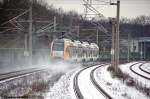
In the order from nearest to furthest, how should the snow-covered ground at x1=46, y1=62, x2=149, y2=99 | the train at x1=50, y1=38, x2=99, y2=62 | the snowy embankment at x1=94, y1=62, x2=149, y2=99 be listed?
the snow-covered ground at x1=46, y1=62, x2=149, y2=99 → the snowy embankment at x1=94, y1=62, x2=149, y2=99 → the train at x1=50, y1=38, x2=99, y2=62

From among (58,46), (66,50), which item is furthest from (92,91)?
(58,46)

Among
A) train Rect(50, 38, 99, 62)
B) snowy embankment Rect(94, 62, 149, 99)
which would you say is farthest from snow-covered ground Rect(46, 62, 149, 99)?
train Rect(50, 38, 99, 62)

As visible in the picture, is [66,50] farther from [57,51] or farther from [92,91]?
[92,91]

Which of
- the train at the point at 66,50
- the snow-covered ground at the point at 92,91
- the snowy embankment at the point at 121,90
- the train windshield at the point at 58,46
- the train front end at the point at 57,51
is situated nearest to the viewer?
the snow-covered ground at the point at 92,91

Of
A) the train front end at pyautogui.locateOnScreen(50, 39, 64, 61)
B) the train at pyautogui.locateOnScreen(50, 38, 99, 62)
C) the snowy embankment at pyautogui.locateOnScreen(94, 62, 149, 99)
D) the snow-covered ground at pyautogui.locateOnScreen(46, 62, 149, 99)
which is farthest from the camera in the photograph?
the train at pyautogui.locateOnScreen(50, 38, 99, 62)

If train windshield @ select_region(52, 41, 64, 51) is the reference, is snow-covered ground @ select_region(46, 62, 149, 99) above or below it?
below

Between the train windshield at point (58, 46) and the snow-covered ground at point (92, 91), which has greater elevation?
the train windshield at point (58, 46)

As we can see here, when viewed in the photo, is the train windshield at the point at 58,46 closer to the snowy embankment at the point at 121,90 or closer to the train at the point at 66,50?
the train at the point at 66,50

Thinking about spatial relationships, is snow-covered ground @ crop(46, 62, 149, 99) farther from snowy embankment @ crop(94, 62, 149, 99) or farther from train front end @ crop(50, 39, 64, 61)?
train front end @ crop(50, 39, 64, 61)

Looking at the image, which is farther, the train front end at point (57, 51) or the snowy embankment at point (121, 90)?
the train front end at point (57, 51)

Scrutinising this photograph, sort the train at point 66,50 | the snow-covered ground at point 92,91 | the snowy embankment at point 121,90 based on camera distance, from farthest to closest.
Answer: the train at point 66,50, the snowy embankment at point 121,90, the snow-covered ground at point 92,91

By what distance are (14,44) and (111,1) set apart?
2296cm

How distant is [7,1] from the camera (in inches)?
2319

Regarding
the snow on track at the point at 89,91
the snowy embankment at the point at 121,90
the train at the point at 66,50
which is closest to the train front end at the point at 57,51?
the train at the point at 66,50
